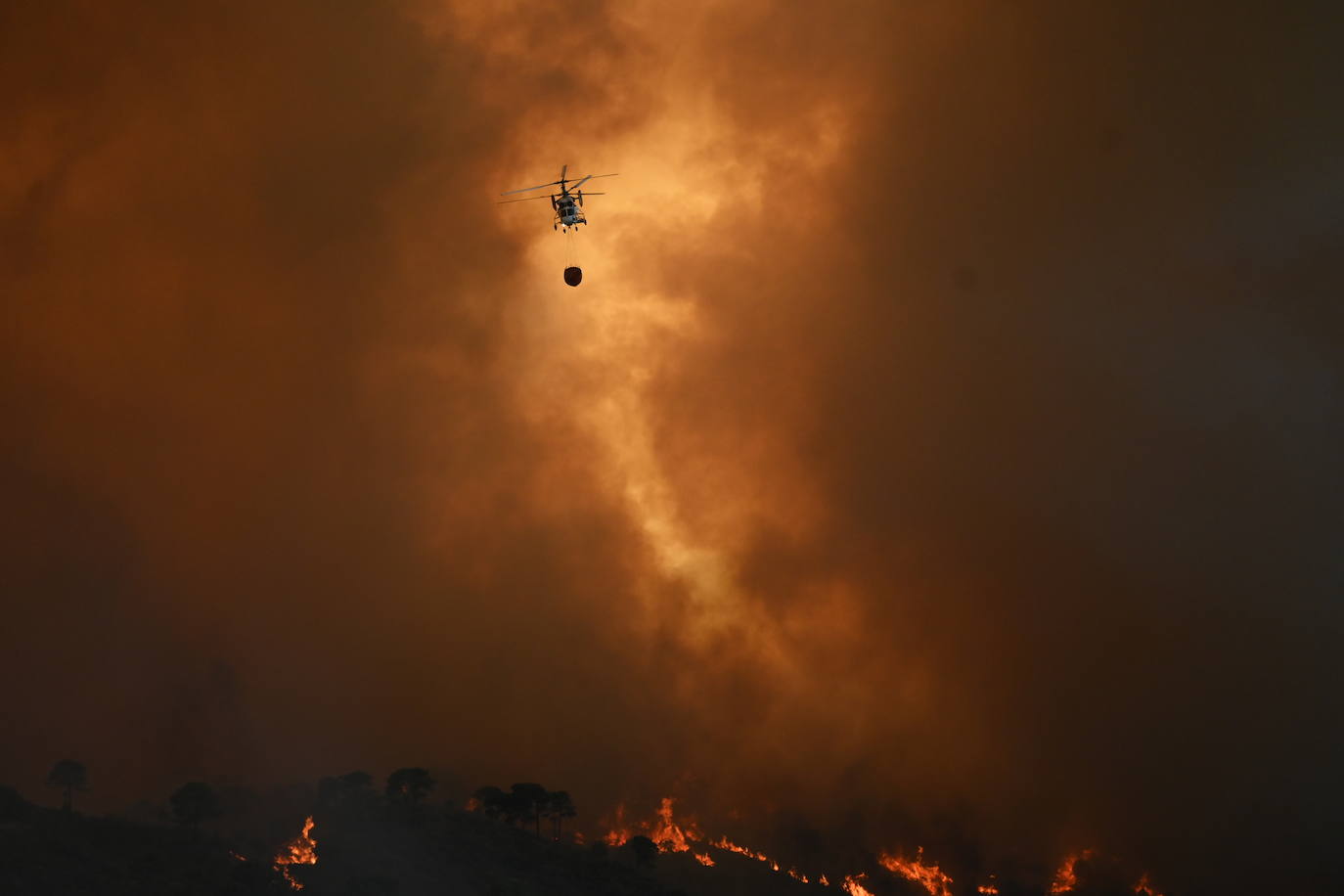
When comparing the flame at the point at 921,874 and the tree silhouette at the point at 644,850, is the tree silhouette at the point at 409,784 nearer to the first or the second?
the tree silhouette at the point at 644,850

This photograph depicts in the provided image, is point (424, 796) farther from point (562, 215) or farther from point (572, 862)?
point (562, 215)

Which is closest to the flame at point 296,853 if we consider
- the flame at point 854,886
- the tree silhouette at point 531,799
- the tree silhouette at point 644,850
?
the tree silhouette at point 531,799

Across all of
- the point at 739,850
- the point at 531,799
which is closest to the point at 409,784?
the point at 531,799

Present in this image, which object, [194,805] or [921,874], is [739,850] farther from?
[194,805]

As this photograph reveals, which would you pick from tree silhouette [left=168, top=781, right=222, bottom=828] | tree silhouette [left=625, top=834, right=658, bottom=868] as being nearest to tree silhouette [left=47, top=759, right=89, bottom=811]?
tree silhouette [left=168, top=781, right=222, bottom=828]

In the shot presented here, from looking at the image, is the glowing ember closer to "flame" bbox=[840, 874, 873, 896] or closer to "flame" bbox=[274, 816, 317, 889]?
"flame" bbox=[840, 874, 873, 896]

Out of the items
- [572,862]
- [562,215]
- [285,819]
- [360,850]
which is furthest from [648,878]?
[562,215]
